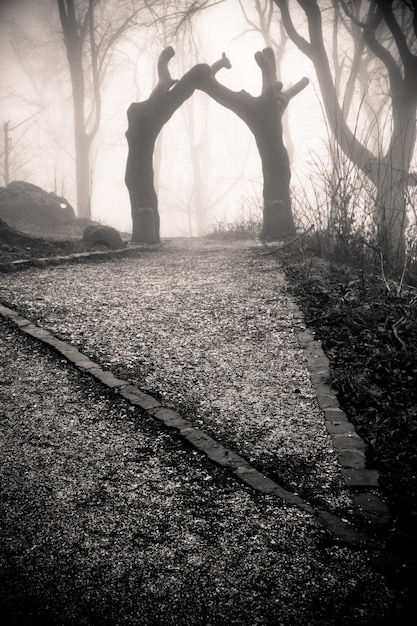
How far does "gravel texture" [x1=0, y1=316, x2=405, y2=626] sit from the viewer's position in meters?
1.20

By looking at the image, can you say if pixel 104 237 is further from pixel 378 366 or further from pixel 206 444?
pixel 206 444

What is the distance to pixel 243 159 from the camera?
107ft

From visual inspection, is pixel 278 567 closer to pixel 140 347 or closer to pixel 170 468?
pixel 170 468

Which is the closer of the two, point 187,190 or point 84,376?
point 84,376

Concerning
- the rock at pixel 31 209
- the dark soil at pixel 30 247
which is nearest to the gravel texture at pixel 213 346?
the dark soil at pixel 30 247

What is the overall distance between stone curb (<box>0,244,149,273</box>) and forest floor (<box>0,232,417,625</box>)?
80cm

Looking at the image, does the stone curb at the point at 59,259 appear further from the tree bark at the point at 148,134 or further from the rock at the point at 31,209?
the rock at the point at 31,209

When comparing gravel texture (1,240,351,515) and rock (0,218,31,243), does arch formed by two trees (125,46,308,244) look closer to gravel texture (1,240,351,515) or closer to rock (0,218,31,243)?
rock (0,218,31,243)

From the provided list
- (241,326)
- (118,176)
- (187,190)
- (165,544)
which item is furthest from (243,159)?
(165,544)

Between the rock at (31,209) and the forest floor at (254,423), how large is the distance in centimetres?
Answer: 867

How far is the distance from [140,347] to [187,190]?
34.3 m

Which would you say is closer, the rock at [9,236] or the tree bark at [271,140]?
the rock at [9,236]

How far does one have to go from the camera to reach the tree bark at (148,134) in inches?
324

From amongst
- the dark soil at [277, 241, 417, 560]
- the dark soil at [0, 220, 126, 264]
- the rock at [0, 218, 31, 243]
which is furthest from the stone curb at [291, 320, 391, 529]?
the rock at [0, 218, 31, 243]
